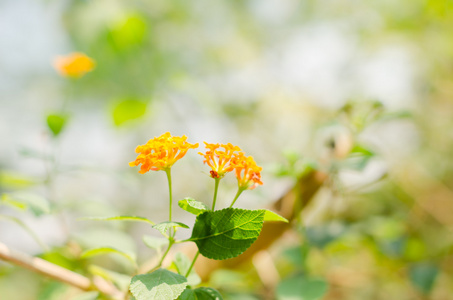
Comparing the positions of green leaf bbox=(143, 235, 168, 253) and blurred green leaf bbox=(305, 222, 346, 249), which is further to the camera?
blurred green leaf bbox=(305, 222, 346, 249)

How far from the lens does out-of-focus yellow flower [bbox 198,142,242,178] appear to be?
0.34 meters

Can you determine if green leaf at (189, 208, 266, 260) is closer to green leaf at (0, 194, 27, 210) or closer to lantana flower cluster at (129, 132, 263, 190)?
lantana flower cluster at (129, 132, 263, 190)

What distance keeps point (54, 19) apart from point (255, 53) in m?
0.94

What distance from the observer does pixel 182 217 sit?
4.58 feet

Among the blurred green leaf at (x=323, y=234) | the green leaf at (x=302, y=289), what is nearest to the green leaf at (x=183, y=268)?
the green leaf at (x=302, y=289)

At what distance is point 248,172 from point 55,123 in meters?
0.39

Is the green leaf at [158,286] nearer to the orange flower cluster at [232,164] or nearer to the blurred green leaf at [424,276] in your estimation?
the orange flower cluster at [232,164]

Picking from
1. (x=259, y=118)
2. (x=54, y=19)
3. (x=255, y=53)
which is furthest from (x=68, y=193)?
(x=255, y=53)

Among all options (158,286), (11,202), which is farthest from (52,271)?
(158,286)

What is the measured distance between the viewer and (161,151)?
34 centimetres

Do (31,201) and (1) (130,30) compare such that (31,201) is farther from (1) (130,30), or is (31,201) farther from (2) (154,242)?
(1) (130,30)

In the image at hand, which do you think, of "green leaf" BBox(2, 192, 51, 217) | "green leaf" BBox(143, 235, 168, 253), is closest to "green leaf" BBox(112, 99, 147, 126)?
"green leaf" BBox(2, 192, 51, 217)

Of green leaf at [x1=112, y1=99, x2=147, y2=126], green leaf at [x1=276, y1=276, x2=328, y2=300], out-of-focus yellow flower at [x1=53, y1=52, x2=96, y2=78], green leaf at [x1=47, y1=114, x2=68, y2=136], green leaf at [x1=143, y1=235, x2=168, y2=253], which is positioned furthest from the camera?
green leaf at [x1=112, y1=99, x2=147, y2=126]

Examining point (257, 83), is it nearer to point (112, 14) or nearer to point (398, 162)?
point (398, 162)
